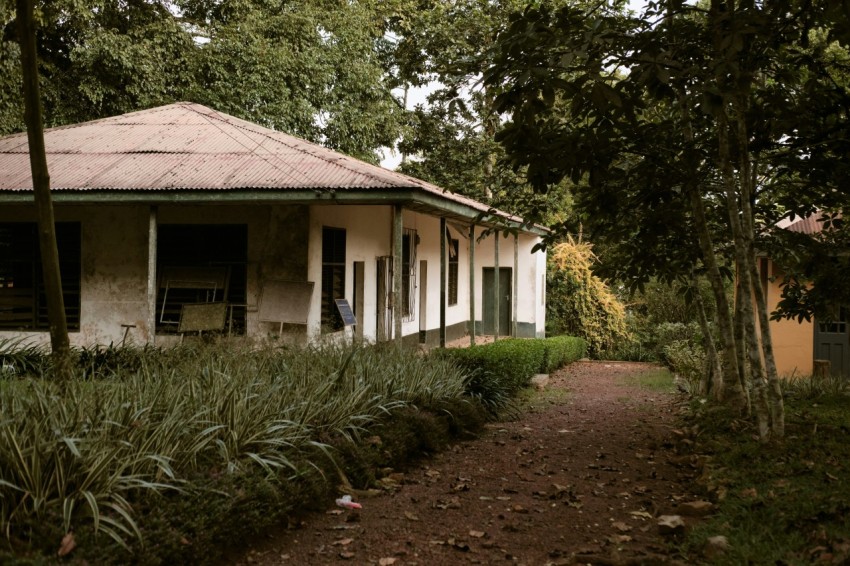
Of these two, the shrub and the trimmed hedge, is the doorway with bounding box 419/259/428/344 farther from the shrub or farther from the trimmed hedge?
the shrub

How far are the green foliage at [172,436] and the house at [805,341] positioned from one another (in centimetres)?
1145

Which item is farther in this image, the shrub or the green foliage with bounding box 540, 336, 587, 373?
the green foliage with bounding box 540, 336, 587, 373

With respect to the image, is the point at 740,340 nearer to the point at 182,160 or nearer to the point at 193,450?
the point at 193,450

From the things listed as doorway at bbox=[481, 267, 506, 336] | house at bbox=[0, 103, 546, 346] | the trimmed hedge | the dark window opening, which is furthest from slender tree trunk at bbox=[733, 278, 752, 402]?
doorway at bbox=[481, 267, 506, 336]

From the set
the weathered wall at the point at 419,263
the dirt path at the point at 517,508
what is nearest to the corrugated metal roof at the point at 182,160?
the weathered wall at the point at 419,263

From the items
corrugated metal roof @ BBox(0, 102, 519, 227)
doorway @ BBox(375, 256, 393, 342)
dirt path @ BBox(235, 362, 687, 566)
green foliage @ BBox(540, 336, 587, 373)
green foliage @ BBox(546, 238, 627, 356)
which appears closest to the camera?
dirt path @ BBox(235, 362, 687, 566)

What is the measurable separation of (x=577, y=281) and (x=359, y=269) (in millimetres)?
10915

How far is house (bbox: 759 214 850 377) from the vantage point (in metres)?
16.4

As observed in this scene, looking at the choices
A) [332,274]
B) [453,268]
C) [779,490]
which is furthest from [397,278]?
[453,268]

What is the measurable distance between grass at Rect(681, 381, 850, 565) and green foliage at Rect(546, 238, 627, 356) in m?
15.0

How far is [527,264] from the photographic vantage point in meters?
22.8

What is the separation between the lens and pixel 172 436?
4812mm

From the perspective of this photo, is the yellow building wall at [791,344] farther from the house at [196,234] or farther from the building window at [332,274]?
the building window at [332,274]

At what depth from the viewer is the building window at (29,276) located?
1302 centimetres
